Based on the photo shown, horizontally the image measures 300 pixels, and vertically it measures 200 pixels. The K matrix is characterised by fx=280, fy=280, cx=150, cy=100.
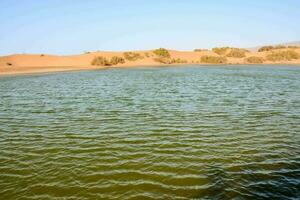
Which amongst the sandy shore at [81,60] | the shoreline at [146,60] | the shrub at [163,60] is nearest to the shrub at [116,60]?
the shoreline at [146,60]

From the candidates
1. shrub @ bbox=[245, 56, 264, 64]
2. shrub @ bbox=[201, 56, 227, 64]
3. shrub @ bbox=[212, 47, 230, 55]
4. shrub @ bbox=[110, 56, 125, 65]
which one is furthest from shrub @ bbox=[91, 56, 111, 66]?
shrub @ bbox=[245, 56, 264, 64]

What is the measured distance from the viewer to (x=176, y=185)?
784 cm

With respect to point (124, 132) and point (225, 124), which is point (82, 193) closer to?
point (124, 132)

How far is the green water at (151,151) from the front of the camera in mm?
7699

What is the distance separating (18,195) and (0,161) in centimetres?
283

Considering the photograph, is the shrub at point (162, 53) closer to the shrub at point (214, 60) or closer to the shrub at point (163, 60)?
the shrub at point (163, 60)

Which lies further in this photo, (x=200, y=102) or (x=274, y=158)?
(x=200, y=102)

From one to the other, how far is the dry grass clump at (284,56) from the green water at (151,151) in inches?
2307

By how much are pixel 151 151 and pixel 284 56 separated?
71125mm

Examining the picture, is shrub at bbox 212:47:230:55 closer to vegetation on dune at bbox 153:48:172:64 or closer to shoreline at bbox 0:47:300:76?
shoreline at bbox 0:47:300:76

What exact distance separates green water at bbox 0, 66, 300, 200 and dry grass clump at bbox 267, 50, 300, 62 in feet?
192

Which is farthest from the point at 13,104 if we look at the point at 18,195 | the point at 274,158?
the point at 274,158

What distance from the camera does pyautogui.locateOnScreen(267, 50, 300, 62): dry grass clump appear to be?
70438mm

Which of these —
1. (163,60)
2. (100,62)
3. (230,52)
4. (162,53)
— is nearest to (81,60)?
(100,62)
